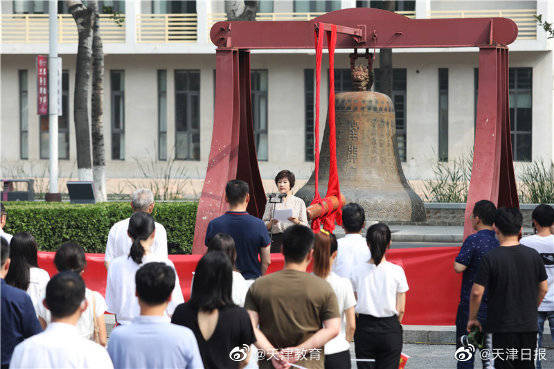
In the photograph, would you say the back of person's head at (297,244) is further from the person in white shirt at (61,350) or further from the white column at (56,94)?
the white column at (56,94)

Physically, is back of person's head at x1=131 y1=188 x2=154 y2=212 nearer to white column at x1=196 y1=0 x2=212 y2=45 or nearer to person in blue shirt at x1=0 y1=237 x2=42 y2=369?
person in blue shirt at x1=0 y1=237 x2=42 y2=369

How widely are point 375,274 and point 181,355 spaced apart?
6.55 feet

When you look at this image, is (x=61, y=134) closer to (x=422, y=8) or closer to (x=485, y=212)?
(x=422, y=8)

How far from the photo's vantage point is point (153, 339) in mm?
4012

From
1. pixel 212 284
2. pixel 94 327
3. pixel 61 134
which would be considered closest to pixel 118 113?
pixel 61 134

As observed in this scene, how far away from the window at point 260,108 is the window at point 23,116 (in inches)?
320

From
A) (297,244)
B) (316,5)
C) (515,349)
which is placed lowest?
(515,349)

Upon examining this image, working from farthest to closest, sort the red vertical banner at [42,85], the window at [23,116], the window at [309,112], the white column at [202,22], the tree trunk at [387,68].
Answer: the window at [23,116], the window at [309,112], the white column at [202,22], the tree trunk at [387,68], the red vertical banner at [42,85]

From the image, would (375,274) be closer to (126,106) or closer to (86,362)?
(86,362)

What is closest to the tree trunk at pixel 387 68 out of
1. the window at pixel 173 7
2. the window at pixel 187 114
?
the window at pixel 187 114

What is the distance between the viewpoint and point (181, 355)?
13.1 feet

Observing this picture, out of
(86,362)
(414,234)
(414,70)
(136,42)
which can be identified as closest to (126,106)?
(136,42)

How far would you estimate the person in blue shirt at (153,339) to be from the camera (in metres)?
3.99

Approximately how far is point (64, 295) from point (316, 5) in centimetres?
2841
